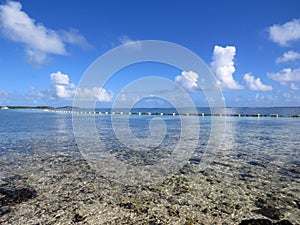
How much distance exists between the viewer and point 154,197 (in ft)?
24.2

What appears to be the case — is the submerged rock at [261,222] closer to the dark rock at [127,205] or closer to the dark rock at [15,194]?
the dark rock at [127,205]

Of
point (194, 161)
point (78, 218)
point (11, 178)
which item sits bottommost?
point (78, 218)

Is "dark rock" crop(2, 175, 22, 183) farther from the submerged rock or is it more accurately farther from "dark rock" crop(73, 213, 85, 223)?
the submerged rock

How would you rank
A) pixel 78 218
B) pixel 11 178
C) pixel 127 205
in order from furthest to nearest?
pixel 11 178, pixel 127 205, pixel 78 218

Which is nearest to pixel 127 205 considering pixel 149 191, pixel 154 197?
pixel 154 197

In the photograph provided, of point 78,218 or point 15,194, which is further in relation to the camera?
point 15,194

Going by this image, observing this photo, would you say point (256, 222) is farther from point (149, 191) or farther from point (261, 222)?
point (149, 191)

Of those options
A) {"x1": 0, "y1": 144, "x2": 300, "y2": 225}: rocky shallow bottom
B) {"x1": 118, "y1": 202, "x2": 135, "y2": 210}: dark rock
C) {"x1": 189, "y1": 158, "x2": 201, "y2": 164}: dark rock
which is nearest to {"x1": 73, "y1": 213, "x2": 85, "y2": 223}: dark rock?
{"x1": 0, "y1": 144, "x2": 300, "y2": 225}: rocky shallow bottom

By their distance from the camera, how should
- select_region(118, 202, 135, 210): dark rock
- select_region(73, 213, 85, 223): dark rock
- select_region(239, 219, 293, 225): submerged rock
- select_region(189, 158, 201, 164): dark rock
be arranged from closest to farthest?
select_region(239, 219, 293, 225): submerged rock → select_region(73, 213, 85, 223): dark rock → select_region(118, 202, 135, 210): dark rock → select_region(189, 158, 201, 164): dark rock

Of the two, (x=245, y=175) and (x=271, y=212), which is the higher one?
(x=245, y=175)

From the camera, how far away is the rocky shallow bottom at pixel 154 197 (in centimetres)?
598

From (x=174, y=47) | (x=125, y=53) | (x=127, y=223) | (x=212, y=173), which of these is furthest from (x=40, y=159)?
(x=174, y=47)

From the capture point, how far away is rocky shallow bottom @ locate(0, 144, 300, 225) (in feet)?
19.6

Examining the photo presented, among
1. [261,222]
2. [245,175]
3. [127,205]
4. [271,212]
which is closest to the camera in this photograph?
[261,222]
